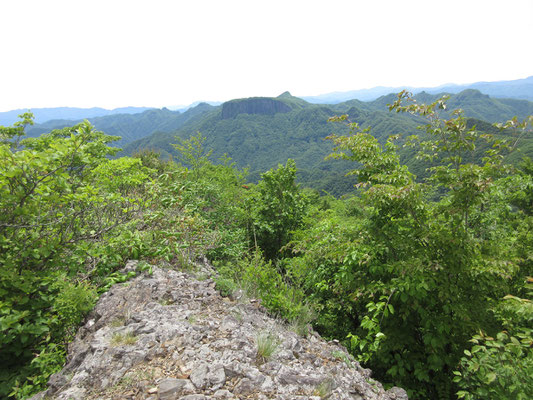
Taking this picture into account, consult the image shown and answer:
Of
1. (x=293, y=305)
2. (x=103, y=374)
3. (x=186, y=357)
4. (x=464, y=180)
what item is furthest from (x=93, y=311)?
(x=464, y=180)

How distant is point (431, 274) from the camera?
3.76 m

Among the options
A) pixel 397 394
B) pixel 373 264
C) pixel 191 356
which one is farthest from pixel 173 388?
pixel 373 264

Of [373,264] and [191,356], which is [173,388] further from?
[373,264]

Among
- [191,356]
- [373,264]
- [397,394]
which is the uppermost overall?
[373,264]

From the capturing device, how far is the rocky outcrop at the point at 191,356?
2646 millimetres

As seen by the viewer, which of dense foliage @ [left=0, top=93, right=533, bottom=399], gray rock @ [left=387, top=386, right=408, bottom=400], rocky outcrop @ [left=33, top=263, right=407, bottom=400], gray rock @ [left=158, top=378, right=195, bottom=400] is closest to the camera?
gray rock @ [left=158, top=378, right=195, bottom=400]

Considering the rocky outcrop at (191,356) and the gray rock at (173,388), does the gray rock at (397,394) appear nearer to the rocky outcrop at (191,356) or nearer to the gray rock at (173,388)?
the rocky outcrop at (191,356)

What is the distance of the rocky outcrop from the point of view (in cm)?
265

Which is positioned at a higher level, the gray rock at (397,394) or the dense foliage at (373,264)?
the dense foliage at (373,264)

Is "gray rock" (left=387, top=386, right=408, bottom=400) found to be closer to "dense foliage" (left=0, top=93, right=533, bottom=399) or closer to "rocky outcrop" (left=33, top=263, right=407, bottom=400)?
"rocky outcrop" (left=33, top=263, right=407, bottom=400)

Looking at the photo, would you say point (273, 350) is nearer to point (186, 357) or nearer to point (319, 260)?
point (186, 357)

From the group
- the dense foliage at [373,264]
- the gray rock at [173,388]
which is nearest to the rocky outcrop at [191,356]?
the gray rock at [173,388]

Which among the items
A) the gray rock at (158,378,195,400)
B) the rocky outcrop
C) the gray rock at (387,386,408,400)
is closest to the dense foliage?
the rocky outcrop

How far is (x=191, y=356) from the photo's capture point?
3.00 m
